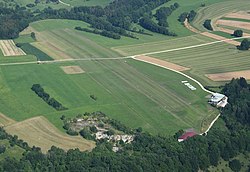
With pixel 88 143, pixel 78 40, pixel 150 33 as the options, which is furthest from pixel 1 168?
pixel 150 33

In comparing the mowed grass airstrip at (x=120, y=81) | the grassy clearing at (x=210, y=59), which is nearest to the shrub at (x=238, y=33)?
the mowed grass airstrip at (x=120, y=81)

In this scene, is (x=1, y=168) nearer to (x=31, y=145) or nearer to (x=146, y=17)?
(x=31, y=145)

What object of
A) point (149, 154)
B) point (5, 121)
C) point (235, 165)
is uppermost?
point (149, 154)

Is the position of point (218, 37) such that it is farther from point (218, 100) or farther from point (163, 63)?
point (218, 100)

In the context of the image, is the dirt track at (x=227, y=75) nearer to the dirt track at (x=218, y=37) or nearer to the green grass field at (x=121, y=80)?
the green grass field at (x=121, y=80)

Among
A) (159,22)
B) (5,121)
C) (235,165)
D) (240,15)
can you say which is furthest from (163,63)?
(240,15)

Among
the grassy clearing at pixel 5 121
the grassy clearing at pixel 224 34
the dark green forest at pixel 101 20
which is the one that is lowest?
the dark green forest at pixel 101 20

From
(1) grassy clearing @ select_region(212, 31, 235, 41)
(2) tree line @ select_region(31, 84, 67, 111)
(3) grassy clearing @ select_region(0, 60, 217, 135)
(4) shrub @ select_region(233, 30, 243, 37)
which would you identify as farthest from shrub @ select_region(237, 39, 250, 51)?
(2) tree line @ select_region(31, 84, 67, 111)
